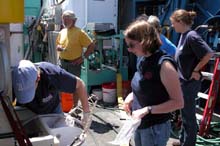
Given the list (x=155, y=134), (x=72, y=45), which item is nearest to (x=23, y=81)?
(x=155, y=134)

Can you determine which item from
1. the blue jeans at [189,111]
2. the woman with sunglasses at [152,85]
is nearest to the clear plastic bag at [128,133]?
the woman with sunglasses at [152,85]

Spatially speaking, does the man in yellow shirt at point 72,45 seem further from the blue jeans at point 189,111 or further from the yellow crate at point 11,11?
the yellow crate at point 11,11

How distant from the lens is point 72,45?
478cm

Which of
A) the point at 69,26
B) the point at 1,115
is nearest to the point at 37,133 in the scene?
the point at 1,115

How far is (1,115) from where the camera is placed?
48.0 inches

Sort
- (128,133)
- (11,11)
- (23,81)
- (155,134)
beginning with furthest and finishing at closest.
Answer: (155,134), (128,133), (23,81), (11,11)

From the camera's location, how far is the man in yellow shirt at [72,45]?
15.7 feet

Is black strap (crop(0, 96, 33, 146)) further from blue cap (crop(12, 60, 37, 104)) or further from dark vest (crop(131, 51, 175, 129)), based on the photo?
dark vest (crop(131, 51, 175, 129))

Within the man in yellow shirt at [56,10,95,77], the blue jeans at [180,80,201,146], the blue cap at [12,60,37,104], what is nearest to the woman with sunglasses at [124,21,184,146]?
the blue cap at [12,60,37,104]

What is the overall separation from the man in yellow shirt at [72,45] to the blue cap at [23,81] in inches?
129

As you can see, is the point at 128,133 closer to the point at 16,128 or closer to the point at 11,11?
the point at 16,128

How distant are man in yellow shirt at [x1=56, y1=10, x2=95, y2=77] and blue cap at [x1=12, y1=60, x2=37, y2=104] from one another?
327cm

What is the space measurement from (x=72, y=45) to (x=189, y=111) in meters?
2.28

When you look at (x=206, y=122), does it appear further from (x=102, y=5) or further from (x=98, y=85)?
(x=102, y=5)
